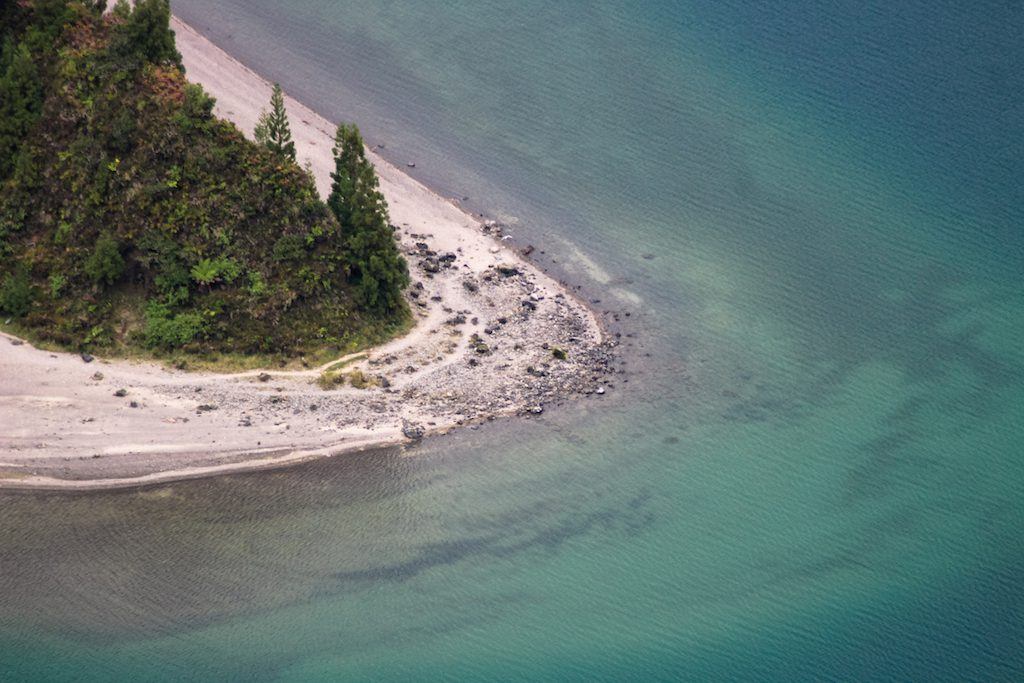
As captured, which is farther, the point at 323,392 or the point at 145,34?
the point at 145,34

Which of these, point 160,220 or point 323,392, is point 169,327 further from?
point 323,392

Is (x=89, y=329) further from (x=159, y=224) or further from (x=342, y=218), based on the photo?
(x=342, y=218)

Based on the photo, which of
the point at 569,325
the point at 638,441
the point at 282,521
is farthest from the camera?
the point at 569,325

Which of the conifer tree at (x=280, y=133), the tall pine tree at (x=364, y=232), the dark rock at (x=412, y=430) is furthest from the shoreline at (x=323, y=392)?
the conifer tree at (x=280, y=133)

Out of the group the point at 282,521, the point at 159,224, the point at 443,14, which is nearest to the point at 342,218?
the point at 159,224

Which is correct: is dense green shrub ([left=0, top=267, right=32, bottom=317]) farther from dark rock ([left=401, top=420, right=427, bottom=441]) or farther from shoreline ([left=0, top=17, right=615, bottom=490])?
dark rock ([left=401, top=420, right=427, bottom=441])

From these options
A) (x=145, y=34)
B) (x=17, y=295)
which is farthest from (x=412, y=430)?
(x=145, y=34)

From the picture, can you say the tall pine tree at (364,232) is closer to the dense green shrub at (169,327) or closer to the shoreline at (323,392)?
the shoreline at (323,392)
